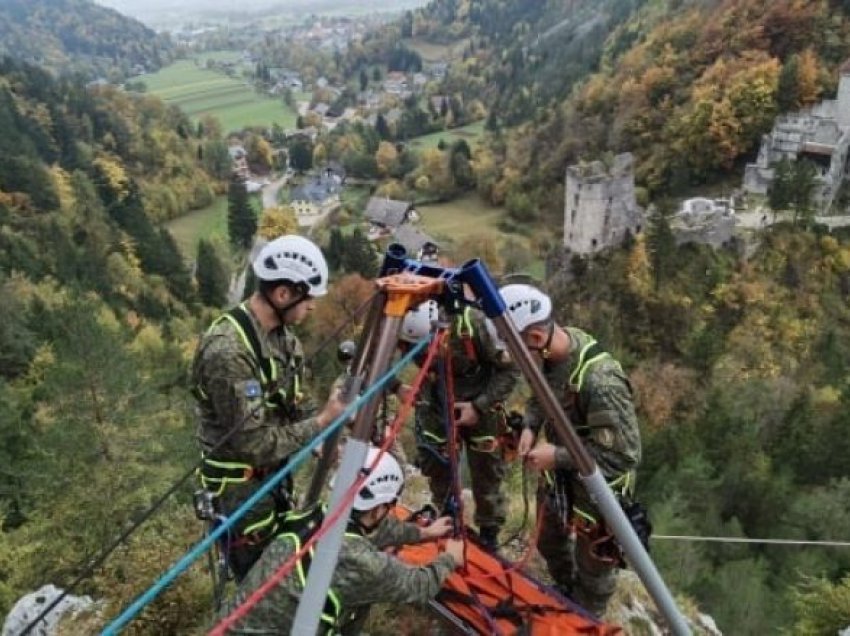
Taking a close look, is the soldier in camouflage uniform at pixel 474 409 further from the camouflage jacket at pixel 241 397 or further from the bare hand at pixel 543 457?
the camouflage jacket at pixel 241 397

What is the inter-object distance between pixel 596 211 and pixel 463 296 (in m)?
46.7

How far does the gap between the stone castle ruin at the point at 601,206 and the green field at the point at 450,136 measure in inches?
2178

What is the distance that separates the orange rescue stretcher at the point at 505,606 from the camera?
5406mm

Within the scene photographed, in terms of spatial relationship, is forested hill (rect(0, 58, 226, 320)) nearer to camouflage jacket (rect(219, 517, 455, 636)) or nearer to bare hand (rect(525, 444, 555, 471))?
bare hand (rect(525, 444, 555, 471))

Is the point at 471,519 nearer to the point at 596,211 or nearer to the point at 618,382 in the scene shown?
the point at 618,382

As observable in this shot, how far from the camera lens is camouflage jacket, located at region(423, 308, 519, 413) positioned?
630 cm

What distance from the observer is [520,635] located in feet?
17.6

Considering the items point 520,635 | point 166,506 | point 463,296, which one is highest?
point 463,296

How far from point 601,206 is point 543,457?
45.6m

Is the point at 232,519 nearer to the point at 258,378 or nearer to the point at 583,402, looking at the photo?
the point at 258,378

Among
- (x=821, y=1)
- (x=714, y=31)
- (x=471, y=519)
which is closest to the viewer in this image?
(x=471, y=519)

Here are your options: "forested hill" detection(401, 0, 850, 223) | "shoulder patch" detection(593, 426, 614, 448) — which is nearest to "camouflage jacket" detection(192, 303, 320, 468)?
"shoulder patch" detection(593, 426, 614, 448)

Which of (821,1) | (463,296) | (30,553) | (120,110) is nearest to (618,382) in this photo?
(463,296)

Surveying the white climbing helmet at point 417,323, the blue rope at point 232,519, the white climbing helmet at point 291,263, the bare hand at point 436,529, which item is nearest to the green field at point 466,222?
the white climbing helmet at point 417,323
